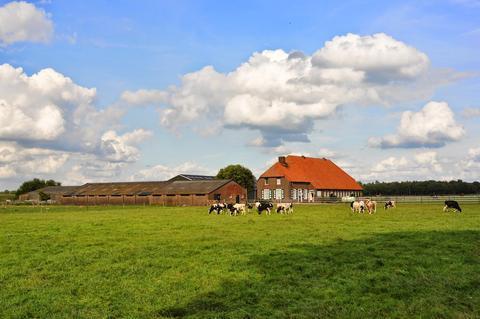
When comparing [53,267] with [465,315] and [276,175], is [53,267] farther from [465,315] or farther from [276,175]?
[276,175]

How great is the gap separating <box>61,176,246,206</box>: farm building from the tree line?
211ft

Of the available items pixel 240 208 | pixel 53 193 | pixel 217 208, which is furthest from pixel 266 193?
pixel 53 193

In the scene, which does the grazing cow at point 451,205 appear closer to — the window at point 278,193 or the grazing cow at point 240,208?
the grazing cow at point 240,208

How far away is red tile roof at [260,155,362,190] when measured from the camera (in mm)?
86125

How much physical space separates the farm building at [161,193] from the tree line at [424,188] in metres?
64.2

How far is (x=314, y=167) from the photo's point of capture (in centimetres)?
9481

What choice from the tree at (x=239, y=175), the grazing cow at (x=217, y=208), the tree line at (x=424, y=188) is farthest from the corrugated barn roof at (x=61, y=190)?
the tree line at (x=424, y=188)

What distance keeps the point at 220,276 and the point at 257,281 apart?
3.89 ft

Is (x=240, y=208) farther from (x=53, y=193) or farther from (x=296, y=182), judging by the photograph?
(x=53, y=193)

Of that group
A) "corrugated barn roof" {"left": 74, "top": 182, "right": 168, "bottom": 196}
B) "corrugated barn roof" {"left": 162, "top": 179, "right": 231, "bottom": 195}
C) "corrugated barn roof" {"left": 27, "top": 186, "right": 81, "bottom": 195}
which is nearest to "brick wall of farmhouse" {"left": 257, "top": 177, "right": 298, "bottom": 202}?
"corrugated barn roof" {"left": 162, "top": 179, "right": 231, "bottom": 195}

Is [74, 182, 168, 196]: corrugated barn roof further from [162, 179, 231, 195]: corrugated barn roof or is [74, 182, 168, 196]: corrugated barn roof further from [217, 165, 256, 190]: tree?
[217, 165, 256, 190]: tree

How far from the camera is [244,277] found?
12.9 m

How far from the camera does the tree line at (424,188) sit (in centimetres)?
13712

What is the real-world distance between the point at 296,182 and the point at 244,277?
239ft
